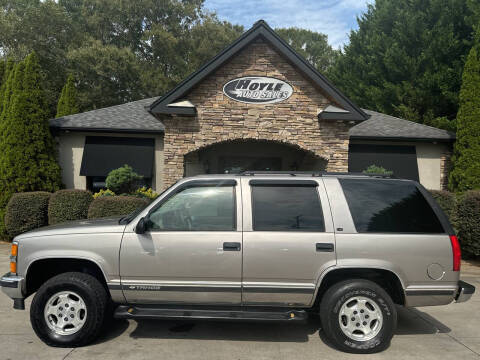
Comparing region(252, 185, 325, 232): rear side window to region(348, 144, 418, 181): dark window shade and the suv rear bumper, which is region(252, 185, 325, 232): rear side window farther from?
region(348, 144, 418, 181): dark window shade

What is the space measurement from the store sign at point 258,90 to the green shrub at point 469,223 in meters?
5.47

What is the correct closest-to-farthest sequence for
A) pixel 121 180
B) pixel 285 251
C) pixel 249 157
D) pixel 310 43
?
pixel 285 251, pixel 121 180, pixel 249 157, pixel 310 43

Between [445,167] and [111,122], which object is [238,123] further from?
[445,167]

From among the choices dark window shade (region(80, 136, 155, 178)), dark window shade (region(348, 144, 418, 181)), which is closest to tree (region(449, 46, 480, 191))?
dark window shade (region(348, 144, 418, 181))

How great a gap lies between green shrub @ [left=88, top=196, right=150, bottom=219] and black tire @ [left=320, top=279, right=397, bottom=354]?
19.0 feet

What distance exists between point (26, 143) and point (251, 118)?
269 inches

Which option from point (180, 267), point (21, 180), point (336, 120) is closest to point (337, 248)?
point (180, 267)

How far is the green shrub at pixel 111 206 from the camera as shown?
8.27 metres

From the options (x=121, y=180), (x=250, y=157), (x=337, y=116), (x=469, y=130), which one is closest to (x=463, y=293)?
(x=337, y=116)

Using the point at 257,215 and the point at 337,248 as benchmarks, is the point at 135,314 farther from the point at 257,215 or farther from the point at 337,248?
the point at 337,248

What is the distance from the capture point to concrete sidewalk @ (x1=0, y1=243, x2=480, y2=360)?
3.61 m

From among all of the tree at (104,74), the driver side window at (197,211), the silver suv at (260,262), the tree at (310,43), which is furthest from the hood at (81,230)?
the tree at (310,43)

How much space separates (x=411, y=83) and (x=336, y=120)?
11.6m

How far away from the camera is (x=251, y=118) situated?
32.9 ft
